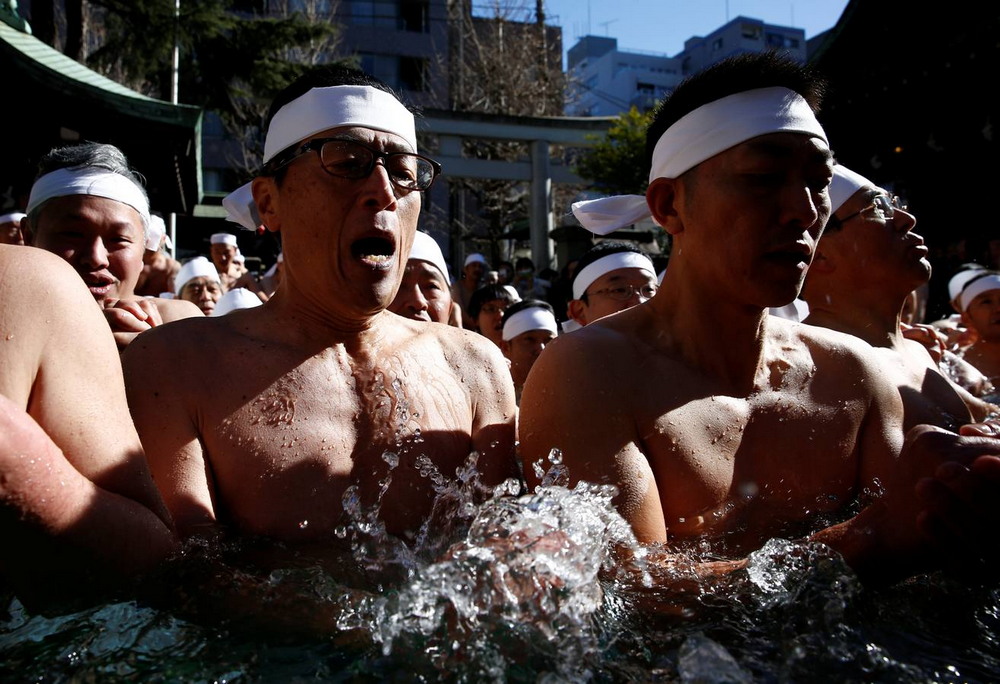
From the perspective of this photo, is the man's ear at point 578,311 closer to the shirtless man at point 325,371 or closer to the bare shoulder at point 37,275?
the shirtless man at point 325,371

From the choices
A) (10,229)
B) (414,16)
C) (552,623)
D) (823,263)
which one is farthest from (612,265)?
(414,16)

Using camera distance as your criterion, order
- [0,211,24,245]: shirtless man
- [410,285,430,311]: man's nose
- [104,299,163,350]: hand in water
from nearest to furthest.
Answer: [104,299,163,350]: hand in water → [410,285,430,311]: man's nose → [0,211,24,245]: shirtless man

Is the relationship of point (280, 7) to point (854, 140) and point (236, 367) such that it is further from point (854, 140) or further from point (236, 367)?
point (236, 367)

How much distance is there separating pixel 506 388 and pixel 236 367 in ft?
2.96

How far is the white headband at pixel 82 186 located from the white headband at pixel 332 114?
1.21 metres

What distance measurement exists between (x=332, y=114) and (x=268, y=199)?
1.21 ft

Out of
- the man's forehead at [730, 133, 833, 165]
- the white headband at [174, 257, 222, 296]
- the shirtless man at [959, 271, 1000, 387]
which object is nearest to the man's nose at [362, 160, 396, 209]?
the man's forehead at [730, 133, 833, 165]

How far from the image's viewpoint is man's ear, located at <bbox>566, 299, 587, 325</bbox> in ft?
18.6

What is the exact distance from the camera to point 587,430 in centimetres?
219

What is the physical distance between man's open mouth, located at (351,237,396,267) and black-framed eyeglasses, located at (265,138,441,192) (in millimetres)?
207

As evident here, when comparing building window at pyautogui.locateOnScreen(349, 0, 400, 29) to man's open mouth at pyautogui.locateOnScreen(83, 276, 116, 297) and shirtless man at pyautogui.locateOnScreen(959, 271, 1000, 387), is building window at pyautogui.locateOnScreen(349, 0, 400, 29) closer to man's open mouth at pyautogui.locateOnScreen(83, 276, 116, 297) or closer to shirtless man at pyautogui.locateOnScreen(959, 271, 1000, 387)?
shirtless man at pyautogui.locateOnScreen(959, 271, 1000, 387)

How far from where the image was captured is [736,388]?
2480 mm

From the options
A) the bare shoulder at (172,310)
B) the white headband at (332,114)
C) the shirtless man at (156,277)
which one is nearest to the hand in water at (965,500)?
the white headband at (332,114)

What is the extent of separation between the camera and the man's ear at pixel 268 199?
101 inches
